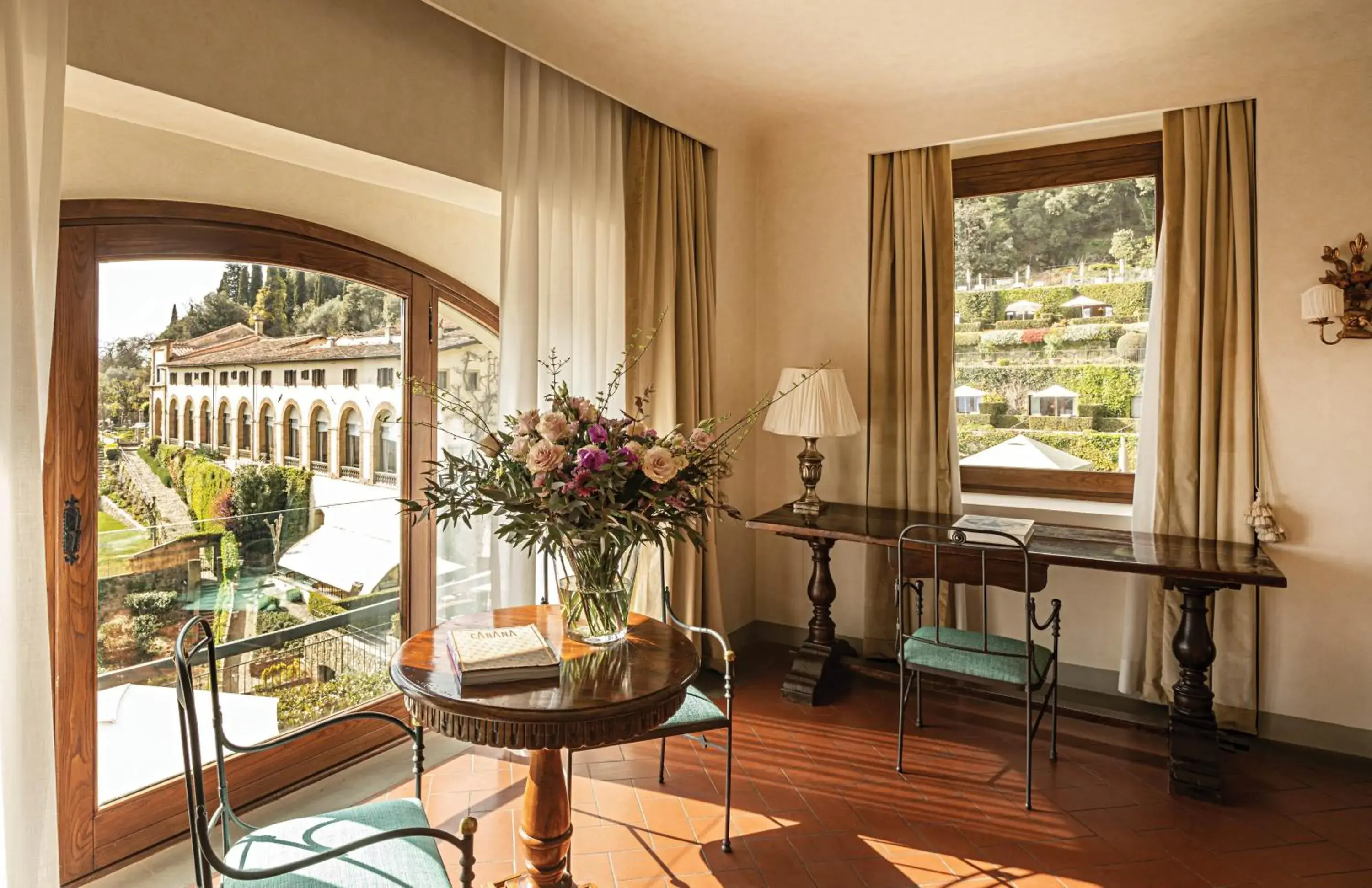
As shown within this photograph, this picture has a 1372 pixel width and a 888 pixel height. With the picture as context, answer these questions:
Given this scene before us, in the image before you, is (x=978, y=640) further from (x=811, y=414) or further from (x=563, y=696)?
(x=563, y=696)

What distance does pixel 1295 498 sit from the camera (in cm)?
316

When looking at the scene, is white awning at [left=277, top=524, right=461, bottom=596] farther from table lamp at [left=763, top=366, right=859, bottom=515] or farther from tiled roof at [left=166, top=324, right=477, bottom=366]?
table lamp at [left=763, top=366, right=859, bottom=515]

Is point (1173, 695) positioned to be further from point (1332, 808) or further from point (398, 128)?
point (398, 128)

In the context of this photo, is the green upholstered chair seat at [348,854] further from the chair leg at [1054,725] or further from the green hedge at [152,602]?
the chair leg at [1054,725]

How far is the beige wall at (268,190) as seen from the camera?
2.19m

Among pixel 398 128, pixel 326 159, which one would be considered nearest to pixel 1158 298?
pixel 398 128

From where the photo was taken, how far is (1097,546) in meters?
3.10

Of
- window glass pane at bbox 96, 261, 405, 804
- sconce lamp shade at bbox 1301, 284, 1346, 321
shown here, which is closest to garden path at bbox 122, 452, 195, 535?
window glass pane at bbox 96, 261, 405, 804

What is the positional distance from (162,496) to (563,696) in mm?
1585

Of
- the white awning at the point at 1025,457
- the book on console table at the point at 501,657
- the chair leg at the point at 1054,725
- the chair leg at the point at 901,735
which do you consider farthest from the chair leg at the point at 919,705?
the book on console table at the point at 501,657

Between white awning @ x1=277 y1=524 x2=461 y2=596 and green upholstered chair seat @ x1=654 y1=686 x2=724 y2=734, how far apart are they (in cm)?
143

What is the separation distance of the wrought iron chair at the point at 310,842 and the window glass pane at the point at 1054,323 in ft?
10.6

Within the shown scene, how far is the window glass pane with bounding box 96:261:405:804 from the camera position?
7.66 feet

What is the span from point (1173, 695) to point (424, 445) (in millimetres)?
3074
